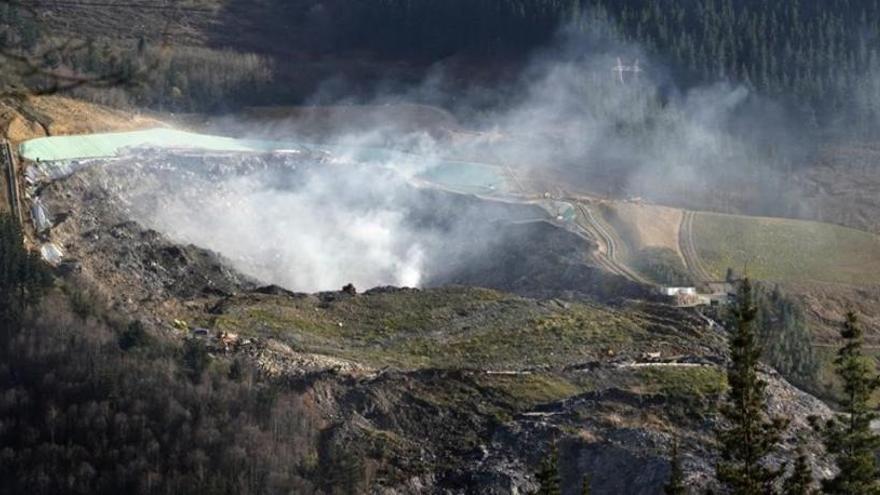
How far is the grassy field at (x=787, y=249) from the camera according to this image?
268ft

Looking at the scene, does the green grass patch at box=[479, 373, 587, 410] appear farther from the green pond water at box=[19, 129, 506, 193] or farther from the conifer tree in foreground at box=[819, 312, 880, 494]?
the green pond water at box=[19, 129, 506, 193]

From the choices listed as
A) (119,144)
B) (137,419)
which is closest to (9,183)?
(119,144)

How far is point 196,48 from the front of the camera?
368 ft

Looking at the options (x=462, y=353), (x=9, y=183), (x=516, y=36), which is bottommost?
(x=516, y=36)

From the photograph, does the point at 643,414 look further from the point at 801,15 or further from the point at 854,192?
the point at 801,15

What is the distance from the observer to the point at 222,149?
8781cm

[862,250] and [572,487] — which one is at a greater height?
[572,487]

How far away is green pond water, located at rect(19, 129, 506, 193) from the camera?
251 feet

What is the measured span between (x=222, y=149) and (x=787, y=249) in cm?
3134

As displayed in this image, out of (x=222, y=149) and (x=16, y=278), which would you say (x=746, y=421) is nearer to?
(x=16, y=278)

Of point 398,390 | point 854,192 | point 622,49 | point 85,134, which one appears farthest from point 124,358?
point 622,49

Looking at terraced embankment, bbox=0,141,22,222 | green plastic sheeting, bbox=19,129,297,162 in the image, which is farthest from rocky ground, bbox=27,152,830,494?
green plastic sheeting, bbox=19,129,297,162

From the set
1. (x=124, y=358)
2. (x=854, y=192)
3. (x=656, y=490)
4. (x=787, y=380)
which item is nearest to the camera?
(x=656, y=490)

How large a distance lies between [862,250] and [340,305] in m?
32.0
